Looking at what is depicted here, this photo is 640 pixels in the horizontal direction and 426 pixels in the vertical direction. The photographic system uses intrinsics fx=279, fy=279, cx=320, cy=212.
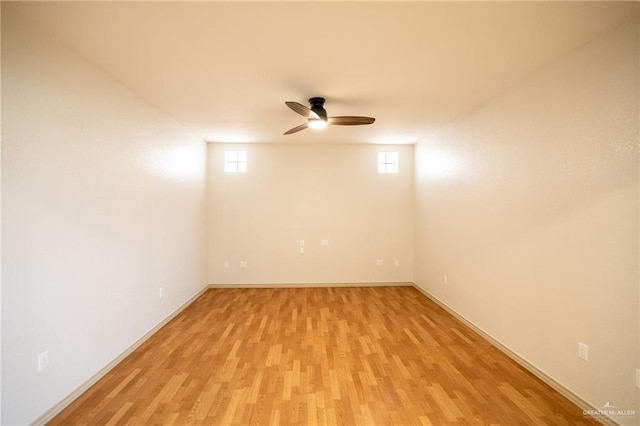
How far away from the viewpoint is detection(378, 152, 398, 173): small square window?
560 centimetres

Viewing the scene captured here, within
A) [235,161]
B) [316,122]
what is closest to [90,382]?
[316,122]

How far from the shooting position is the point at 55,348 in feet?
6.69

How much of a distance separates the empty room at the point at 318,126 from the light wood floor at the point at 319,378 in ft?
0.07

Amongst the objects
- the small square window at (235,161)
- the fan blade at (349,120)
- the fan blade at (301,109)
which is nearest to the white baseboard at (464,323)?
the small square window at (235,161)

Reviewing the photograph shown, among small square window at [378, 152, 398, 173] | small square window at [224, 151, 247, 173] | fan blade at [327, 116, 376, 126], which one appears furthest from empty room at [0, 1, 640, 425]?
small square window at [378, 152, 398, 173]

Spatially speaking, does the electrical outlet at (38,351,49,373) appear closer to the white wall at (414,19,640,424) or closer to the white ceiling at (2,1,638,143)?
the white ceiling at (2,1,638,143)

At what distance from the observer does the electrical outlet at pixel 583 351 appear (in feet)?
6.79

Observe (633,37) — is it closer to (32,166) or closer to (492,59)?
(492,59)

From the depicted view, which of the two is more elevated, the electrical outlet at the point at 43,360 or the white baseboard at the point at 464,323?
the electrical outlet at the point at 43,360

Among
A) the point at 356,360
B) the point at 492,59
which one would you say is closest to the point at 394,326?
the point at 356,360

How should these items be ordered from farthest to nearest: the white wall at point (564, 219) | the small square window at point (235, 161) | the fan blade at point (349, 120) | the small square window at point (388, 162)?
the small square window at point (388, 162)
the small square window at point (235, 161)
the fan blade at point (349, 120)
the white wall at point (564, 219)

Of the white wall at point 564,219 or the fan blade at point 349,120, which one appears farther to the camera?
the fan blade at point 349,120

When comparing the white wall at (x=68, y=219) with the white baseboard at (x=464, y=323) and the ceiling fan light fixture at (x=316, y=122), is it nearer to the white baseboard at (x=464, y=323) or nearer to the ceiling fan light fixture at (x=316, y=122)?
the white baseboard at (x=464, y=323)

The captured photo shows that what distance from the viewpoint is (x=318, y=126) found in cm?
308
